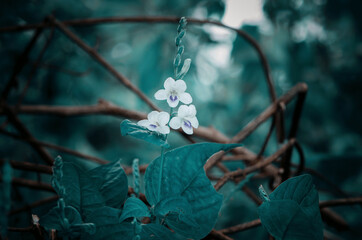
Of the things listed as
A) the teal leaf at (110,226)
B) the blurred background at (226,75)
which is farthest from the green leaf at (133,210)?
the blurred background at (226,75)

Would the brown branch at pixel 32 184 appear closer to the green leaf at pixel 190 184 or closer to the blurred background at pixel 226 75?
the green leaf at pixel 190 184

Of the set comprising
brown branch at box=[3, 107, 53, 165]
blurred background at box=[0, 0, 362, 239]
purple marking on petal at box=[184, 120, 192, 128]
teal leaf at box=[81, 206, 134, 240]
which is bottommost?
teal leaf at box=[81, 206, 134, 240]

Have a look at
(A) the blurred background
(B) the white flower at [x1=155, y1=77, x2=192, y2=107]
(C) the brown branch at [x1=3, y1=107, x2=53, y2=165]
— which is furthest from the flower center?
(A) the blurred background

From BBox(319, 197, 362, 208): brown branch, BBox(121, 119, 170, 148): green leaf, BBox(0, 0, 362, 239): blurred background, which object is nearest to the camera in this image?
BBox(121, 119, 170, 148): green leaf

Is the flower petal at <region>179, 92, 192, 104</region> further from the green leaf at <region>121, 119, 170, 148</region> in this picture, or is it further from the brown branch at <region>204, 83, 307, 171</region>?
the brown branch at <region>204, 83, 307, 171</region>

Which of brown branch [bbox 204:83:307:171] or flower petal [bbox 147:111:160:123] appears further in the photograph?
brown branch [bbox 204:83:307:171]

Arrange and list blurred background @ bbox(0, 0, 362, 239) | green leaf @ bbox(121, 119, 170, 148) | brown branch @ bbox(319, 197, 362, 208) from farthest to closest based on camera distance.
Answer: blurred background @ bbox(0, 0, 362, 239)
brown branch @ bbox(319, 197, 362, 208)
green leaf @ bbox(121, 119, 170, 148)

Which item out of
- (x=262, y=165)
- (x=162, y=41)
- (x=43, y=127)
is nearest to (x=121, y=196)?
(x=262, y=165)

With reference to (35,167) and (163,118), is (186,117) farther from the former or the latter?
(35,167)
